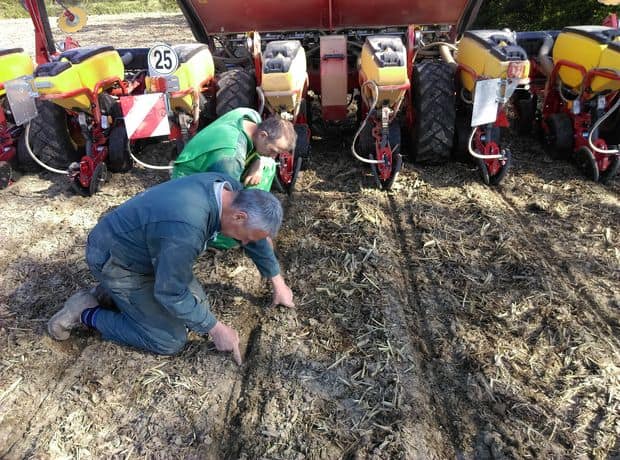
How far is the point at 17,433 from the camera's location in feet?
8.07

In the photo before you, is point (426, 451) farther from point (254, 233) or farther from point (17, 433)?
point (17, 433)

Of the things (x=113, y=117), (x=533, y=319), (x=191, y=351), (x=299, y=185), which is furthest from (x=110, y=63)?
(x=533, y=319)

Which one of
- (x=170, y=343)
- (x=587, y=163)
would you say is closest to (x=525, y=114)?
(x=587, y=163)

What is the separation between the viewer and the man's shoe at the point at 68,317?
292 cm

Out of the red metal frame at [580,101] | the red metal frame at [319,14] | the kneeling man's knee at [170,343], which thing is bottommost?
the kneeling man's knee at [170,343]

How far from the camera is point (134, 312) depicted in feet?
9.05

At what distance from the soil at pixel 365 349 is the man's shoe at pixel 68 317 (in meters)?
0.10

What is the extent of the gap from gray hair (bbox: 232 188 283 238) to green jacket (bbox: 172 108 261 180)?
854 millimetres

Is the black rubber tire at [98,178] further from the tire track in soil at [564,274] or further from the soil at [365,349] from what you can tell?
the tire track in soil at [564,274]

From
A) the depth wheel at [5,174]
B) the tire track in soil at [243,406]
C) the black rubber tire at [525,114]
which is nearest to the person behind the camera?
the tire track in soil at [243,406]

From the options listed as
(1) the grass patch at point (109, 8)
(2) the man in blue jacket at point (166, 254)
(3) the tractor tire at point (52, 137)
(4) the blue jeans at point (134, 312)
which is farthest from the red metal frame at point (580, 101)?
(1) the grass patch at point (109, 8)

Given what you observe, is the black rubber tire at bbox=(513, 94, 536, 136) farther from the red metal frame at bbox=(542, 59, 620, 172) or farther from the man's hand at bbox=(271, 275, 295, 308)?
the man's hand at bbox=(271, 275, 295, 308)

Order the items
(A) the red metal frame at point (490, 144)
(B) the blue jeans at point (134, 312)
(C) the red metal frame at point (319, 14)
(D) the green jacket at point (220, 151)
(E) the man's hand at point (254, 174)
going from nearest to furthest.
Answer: (B) the blue jeans at point (134, 312), (D) the green jacket at point (220, 151), (E) the man's hand at point (254, 174), (A) the red metal frame at point (490, 144), (C) the red metal frame at point (319, 14)

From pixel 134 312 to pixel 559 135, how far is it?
448 cm
